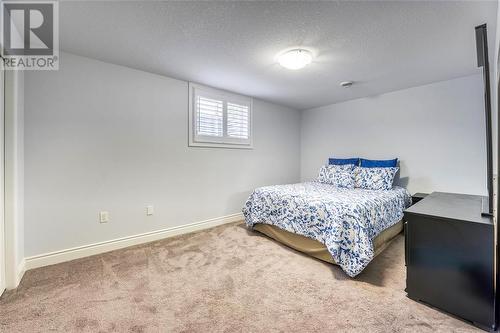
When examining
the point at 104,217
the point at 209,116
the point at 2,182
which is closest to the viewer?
the point at 2,182

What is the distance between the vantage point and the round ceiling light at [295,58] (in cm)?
216

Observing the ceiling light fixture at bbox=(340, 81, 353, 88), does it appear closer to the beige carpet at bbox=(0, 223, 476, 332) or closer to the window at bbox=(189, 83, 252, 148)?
the window at bbox=(189, 83, 252, 148)

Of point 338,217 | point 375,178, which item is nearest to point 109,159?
point 338,217

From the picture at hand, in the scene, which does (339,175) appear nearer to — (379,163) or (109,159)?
(379,163)

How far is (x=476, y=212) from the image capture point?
5.34 ft

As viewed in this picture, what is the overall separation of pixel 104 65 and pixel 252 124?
2.23 m

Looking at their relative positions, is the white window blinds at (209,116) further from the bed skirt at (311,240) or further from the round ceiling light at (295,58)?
the bed skirt at (311,240)

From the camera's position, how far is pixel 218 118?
3.44 meters

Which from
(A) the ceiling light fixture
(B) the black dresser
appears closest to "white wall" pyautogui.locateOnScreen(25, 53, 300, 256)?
(A) the ceiling light fixture

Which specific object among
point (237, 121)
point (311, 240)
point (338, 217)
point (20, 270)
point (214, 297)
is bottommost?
point (214, 297)

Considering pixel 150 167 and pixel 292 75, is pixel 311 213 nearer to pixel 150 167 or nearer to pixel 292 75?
pixel 292 75

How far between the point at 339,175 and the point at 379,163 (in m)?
0.63

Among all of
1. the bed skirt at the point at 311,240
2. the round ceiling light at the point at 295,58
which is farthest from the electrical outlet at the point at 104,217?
the round ceiling light at the point at 295,58

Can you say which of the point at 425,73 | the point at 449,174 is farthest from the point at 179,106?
the point at 449,174
